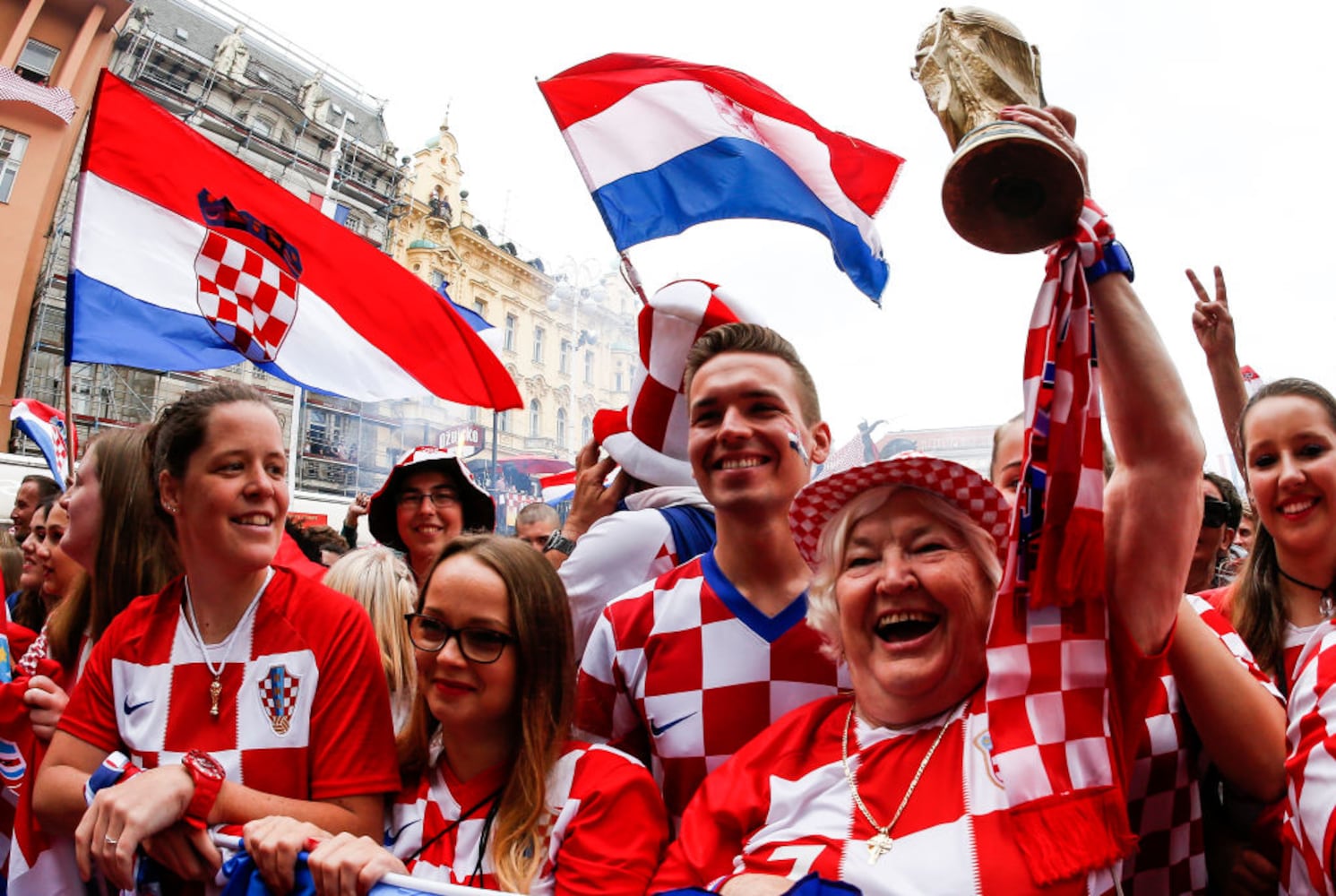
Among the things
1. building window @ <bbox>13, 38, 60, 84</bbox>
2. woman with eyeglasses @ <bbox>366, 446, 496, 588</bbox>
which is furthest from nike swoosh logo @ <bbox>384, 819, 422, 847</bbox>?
building window @ <bbox>13, 38, 60, 84</bbox>

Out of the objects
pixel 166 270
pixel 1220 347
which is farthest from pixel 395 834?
pixel 166 270

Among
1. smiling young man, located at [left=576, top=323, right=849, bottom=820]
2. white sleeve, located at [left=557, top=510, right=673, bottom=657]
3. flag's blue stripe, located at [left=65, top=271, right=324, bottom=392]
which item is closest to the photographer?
smiling young man, located at [left=576, top=323, right=849, bottom=820]

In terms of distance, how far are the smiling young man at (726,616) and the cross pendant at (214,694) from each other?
2.72ft

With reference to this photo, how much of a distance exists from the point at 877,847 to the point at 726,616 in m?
0.74

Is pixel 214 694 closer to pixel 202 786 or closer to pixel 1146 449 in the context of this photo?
pixel 202 786

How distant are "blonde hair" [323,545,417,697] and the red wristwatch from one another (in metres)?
0.70

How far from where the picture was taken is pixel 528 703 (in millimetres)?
1776

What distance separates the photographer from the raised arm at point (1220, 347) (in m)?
2.89

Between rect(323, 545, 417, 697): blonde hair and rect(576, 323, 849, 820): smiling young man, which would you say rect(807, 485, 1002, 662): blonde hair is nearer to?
rect(576, 323, 849, 820): smiling young man

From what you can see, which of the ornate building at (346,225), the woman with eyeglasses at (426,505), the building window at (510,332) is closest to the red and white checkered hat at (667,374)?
the woman with eyeglasses at (426,505)

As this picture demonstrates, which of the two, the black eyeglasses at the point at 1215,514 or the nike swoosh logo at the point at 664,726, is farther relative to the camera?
the black eyeglasses at the point at 1215,514

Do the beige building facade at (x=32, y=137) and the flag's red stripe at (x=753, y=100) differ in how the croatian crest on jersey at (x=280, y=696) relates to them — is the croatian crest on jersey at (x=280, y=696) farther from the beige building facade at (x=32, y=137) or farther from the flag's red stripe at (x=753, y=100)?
the beige building facade at (x=32, y=137)

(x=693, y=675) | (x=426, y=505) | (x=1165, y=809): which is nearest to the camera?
(x=1165, y=809)

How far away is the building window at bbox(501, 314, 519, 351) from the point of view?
3450cm
